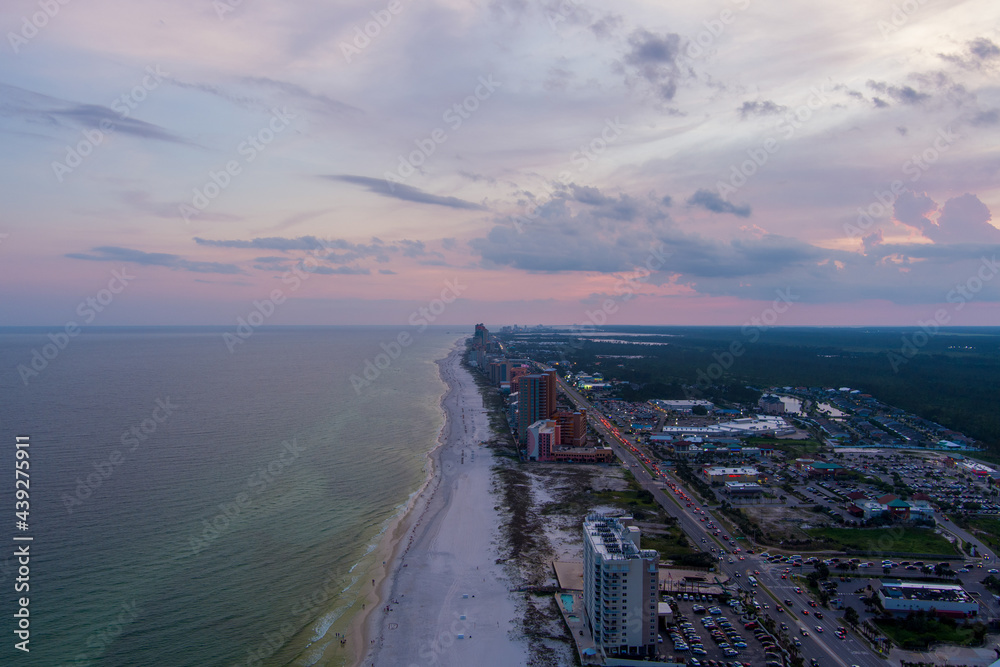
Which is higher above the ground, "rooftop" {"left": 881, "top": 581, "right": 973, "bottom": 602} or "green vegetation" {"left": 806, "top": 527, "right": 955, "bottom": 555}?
"rooftop" {"left": 881, "top": 581, "right": 973, "bottom": 602}

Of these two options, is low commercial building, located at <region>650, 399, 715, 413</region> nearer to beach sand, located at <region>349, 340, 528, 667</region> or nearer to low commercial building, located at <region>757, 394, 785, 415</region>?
low commercial building, located at <region>757, 394, 785, 415</region>

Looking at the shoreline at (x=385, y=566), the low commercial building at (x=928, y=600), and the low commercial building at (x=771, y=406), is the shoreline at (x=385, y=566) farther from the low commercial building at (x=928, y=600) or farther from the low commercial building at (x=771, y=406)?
the low commercial building at (x=771, y=406)

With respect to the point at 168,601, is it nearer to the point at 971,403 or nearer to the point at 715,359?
the point at 971,403

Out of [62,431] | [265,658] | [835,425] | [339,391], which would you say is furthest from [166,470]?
[835,425]

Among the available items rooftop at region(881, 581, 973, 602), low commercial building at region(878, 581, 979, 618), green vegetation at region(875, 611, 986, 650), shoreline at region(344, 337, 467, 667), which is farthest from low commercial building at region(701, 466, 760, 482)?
shoreline at region(344, 337, 467, 667)

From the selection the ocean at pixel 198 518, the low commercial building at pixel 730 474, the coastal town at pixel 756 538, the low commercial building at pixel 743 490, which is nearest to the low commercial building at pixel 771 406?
the coastal town at pixel 756 538
